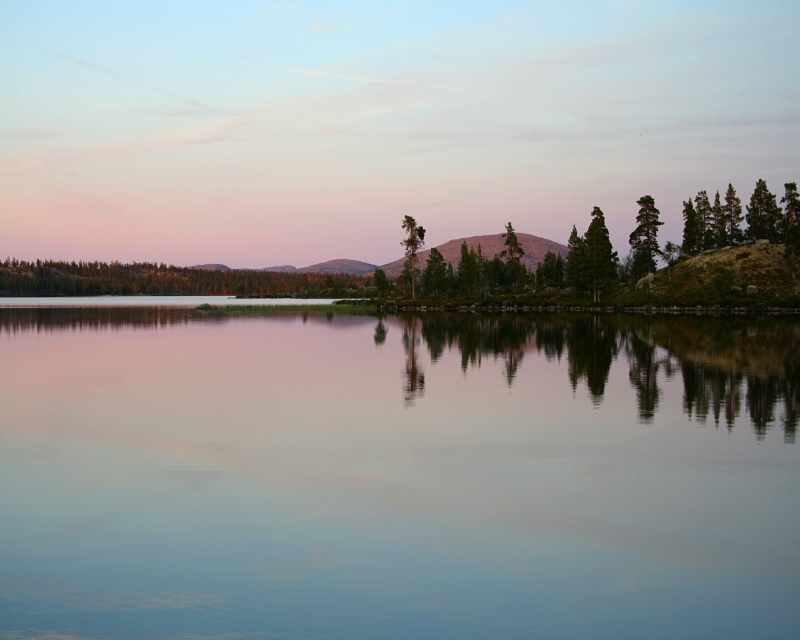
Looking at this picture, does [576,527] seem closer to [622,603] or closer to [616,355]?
[622,603]

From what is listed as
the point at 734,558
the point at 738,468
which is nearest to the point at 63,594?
the point at 734,558

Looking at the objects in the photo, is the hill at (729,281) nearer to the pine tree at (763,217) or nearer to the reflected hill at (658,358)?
the pine tree at (763,217)

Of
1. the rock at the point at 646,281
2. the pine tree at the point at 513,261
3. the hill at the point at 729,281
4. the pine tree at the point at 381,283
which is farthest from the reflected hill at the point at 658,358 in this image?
the pine tree at the point at 381,283

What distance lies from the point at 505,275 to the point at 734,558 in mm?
126415


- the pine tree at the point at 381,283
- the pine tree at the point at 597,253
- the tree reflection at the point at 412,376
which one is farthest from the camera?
the pine tree at the point at 381,283

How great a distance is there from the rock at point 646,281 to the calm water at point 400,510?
8636 centimetres

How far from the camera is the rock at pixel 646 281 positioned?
11012 centimetres

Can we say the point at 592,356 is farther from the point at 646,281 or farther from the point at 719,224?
the point at 719,224

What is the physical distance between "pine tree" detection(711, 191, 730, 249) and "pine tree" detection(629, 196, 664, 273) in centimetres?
1635

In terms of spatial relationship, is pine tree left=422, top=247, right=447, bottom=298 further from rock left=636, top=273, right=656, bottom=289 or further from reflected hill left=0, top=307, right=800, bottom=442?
reflected hill left=0, top=307, right=800, bottom=442

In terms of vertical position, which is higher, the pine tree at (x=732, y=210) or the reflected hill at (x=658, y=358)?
the pine tree at (x=732, y=210)

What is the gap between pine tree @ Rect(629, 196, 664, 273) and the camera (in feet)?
361

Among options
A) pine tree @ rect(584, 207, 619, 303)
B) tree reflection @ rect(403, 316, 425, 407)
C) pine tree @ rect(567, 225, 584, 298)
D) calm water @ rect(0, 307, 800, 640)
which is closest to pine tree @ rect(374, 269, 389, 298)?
pine tree @ rect(567, 225, 584, 298)

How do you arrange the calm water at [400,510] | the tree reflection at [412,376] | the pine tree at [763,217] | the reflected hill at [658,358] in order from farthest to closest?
the pine tree at [763,217] < the tree reflection at [412,376] < the reflected hill at [658,358] < the calm water at [400,510]
